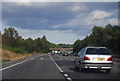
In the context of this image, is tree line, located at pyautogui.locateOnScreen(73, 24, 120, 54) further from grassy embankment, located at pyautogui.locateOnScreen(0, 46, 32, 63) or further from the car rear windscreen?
the car rear windscreen

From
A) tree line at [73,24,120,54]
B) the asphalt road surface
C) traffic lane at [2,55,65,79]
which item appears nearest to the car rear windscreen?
the asphalt road surface

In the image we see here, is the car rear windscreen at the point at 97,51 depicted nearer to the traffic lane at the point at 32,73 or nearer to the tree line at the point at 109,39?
the traffic lane at the point at 32,73

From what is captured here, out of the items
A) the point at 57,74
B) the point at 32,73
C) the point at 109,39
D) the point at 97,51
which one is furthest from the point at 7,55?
the point at 57,74

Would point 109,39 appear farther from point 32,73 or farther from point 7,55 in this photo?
point 32,73

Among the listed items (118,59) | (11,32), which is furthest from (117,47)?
Answer: (11,32)

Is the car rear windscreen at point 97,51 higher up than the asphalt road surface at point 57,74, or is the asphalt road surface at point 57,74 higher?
the car rear windscreen at point 97,51

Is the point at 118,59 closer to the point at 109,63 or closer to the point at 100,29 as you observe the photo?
the point at 109,63

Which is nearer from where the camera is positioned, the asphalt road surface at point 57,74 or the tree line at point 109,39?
the asphalt road surface at point 57,74

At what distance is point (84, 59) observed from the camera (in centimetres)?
1794

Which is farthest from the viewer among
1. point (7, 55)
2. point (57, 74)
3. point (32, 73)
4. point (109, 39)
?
point (109, 39)

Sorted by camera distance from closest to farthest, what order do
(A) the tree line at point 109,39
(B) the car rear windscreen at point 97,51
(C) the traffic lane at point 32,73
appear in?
(C) the traffic lane at point 32,73
(B) the car rear windscreen at point 97,51
(A) the tree line at point 109,39

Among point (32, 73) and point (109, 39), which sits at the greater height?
point (109, 39)

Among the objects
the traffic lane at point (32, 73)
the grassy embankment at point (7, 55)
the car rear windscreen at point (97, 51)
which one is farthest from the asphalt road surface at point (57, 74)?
the grassy embankment at point (7, 55)

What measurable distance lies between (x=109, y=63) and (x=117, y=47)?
200ft
